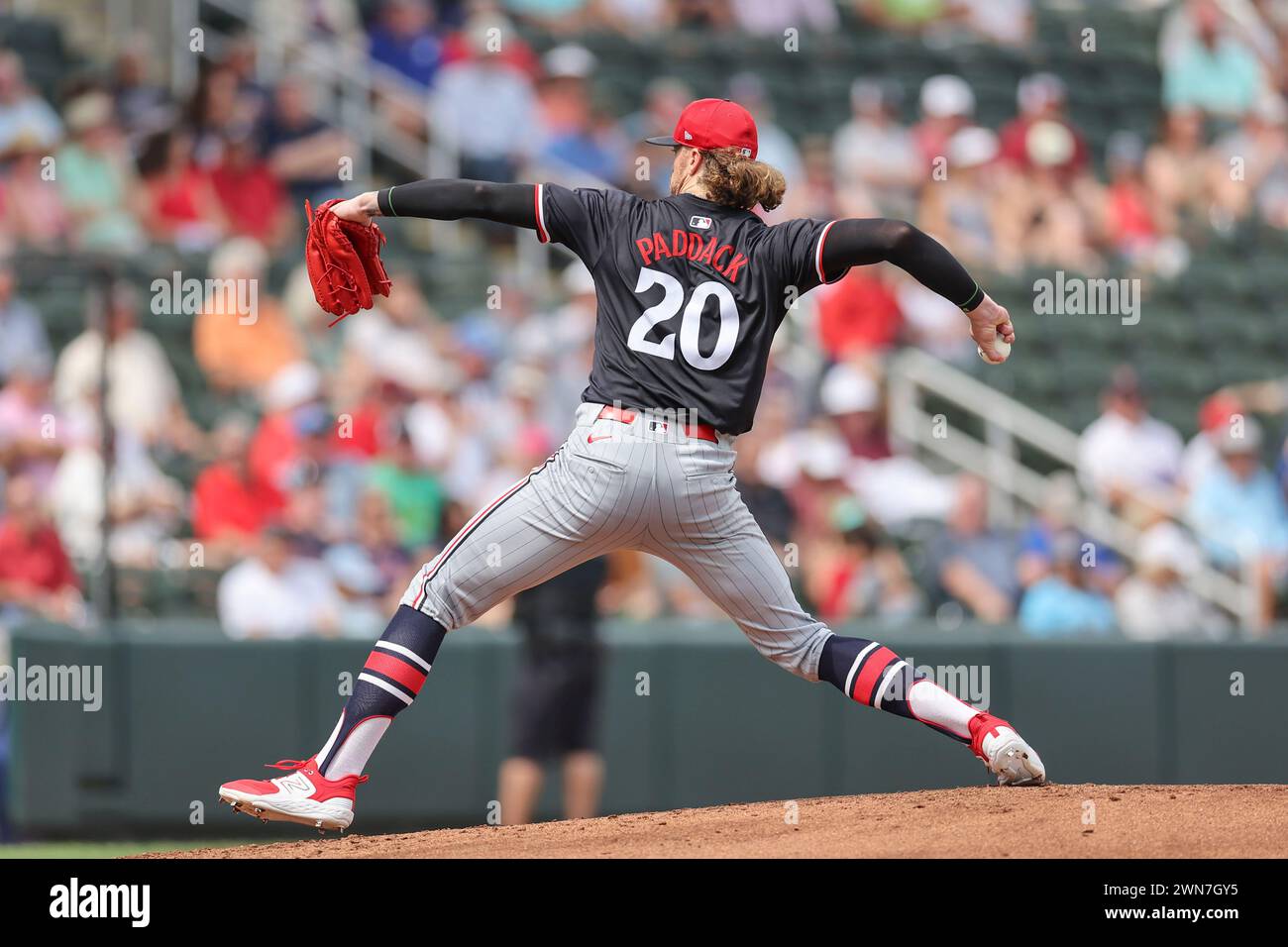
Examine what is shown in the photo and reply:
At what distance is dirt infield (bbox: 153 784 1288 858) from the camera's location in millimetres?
4793

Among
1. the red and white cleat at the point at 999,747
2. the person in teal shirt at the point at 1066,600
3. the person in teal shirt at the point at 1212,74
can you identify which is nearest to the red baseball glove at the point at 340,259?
the red and white cleat at the point at 999,747

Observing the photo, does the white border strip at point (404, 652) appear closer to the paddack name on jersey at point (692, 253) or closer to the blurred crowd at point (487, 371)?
the paddack name on jersey at point (692, 253)

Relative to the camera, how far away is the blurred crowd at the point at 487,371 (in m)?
8.94

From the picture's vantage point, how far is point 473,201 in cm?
490

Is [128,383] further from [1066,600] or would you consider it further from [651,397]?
[651,397]

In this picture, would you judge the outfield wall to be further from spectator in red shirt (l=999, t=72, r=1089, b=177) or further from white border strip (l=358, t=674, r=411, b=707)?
spectator in red shirt (l=999, t=72, r=1089, b=177)

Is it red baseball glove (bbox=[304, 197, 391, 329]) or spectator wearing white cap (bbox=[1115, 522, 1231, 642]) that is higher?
red baseball glove (bbox=[304, 197, 391, 329])

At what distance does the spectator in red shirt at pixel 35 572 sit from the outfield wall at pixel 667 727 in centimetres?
35

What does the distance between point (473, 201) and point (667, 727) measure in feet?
13.8

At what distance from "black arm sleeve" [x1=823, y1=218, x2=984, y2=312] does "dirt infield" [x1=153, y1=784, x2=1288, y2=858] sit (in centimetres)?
139

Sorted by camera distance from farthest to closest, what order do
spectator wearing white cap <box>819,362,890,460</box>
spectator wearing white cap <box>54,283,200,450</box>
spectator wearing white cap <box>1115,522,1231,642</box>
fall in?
spectator wearing white cap <box>819,362,890,460</box> → spectator wearing white cap <box>54,283,200,450</box> → spectator wearing white cap <box>1115,522,1231,642</box>

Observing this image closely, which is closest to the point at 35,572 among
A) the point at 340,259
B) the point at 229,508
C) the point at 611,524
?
the point at 229,508

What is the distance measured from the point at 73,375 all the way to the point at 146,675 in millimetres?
1721

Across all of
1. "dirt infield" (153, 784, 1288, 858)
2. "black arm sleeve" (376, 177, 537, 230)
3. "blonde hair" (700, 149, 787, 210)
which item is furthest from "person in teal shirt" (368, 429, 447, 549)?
"blonde hair" (700, 149, 787, 210)
